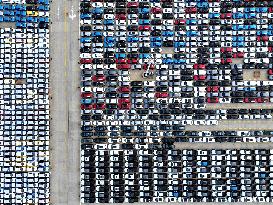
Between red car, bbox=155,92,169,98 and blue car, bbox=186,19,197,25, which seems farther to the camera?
blue car, bbox=186,19,197,25

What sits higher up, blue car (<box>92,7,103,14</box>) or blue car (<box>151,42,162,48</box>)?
blue car (<box>92,7,103,14</box>)

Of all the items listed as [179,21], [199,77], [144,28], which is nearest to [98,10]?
[144,28]

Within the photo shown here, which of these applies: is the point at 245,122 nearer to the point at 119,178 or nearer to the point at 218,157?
the point at 218,157

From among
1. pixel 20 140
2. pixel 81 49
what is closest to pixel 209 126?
pixel 81 49

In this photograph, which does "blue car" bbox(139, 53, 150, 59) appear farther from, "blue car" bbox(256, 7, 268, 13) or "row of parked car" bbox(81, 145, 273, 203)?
"blue car" bbox(256, 7, 268, 13)

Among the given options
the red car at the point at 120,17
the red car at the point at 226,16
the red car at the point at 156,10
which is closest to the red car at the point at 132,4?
the red car at the point at 120,17

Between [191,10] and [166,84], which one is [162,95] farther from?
[191,10]

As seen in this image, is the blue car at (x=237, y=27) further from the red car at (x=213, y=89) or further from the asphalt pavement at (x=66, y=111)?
the asphalt pavement at (x=66, y=111)

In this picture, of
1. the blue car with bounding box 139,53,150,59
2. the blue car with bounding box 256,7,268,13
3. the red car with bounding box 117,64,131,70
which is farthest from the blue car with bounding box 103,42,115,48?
the blue car with bounding box 256,7,268,13
